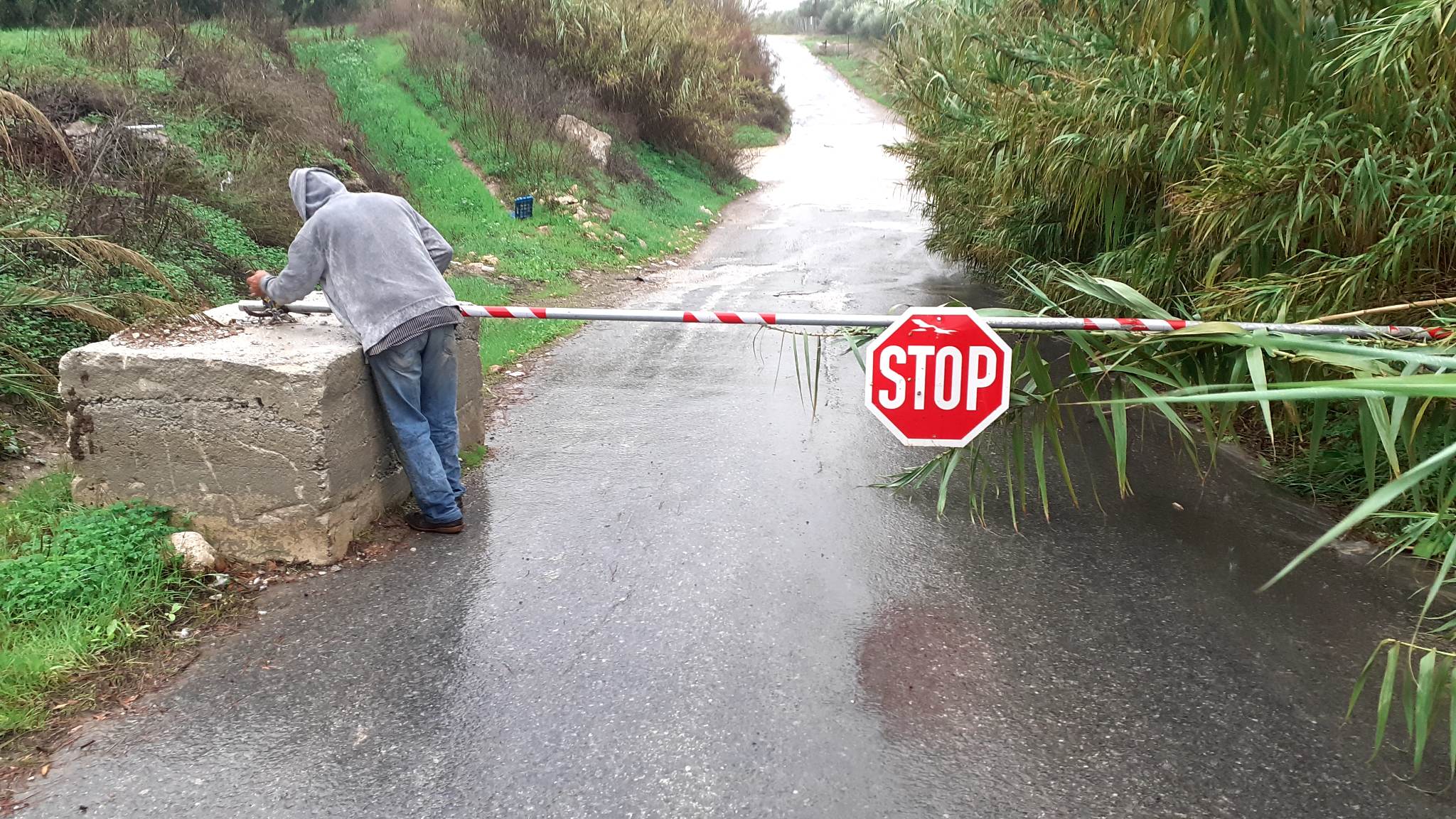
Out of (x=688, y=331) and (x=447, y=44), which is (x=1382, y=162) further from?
(x=447, y=44)

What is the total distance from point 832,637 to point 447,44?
71.9 ft

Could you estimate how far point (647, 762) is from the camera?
10.8 ft

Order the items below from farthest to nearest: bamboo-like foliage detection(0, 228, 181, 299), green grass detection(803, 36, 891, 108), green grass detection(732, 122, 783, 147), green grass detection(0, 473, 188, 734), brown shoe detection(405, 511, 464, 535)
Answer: green grass detection(803, 36, 891, 108) < green grass detection(732, 122, 783, 147) < bamboo-like foliage detection(0, 228, 181, 299) < brown shoe detection(405, 511, 464, 535) < green grass detection(0, 473, 188, 734)

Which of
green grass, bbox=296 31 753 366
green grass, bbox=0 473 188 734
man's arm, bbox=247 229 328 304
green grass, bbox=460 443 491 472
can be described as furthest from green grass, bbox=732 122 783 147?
green grass, bbox=0 473 188 734

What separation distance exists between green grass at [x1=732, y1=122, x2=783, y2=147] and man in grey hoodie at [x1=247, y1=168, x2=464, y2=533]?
106 feet

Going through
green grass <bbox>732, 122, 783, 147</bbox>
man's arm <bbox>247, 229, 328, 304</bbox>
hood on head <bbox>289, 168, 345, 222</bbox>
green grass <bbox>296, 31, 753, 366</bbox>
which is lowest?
green grass <bbox>732, 122, 783, 147</bbox>

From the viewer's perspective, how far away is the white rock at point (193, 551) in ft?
14.6

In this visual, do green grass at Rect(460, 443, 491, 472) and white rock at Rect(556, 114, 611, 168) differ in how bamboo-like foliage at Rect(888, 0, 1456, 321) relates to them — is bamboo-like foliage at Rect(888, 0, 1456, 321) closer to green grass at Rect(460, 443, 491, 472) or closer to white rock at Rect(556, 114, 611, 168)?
green grass at Rect(460, 443, 491, 472)

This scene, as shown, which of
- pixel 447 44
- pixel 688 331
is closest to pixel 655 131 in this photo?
pixel 447 44

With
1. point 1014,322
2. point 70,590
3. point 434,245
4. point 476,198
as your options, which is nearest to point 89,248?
point 434,245

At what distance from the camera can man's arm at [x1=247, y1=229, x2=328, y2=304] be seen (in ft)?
15.7

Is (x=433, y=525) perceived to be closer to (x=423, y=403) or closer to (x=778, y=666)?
(x=423, y=403)

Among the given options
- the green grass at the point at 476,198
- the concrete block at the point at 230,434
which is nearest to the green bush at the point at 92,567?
the concrete block at the point at 230,434

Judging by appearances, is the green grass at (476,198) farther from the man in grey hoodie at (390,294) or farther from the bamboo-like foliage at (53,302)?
the man in grey hoodie at (390,294)
